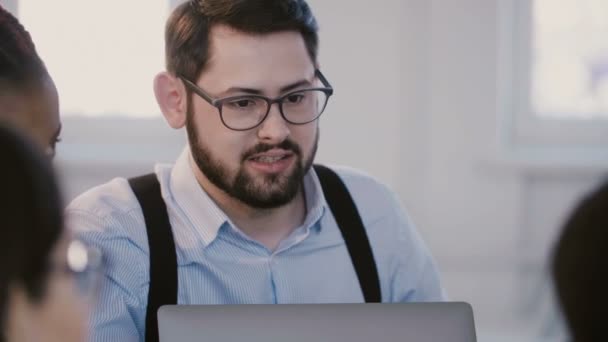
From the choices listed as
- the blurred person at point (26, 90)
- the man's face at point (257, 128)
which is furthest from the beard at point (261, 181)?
the blurred person at point (26, 90)

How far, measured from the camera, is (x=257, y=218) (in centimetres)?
195

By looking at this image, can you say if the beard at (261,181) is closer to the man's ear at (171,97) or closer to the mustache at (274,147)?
the mustache at (274,147)

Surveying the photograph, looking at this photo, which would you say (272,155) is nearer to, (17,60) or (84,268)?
(17,60)

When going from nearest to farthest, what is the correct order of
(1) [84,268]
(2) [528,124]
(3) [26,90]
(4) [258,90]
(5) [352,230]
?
(1) [84,268]
(3) [26,90]
(4) [258,90]
(5) [352,230]
(2) [528,124]

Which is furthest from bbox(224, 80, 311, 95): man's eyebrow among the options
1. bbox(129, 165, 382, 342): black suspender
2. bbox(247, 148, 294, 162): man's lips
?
bbox(129, 165, 382, 342): black suspender

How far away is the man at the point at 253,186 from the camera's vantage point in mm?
1846

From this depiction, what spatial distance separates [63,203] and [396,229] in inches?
54.5

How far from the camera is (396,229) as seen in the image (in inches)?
79.4

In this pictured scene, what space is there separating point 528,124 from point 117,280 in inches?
111

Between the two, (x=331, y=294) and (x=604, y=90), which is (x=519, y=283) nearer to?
(x=604, y=90)

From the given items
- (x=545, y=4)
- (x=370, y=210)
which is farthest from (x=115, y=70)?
(x=370, y=210)

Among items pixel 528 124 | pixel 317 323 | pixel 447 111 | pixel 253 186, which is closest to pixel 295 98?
pixel 253 186

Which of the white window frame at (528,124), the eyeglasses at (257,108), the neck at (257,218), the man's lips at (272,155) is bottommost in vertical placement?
the white window frame at (528,124)

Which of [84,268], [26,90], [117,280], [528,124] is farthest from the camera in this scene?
[528,124]
